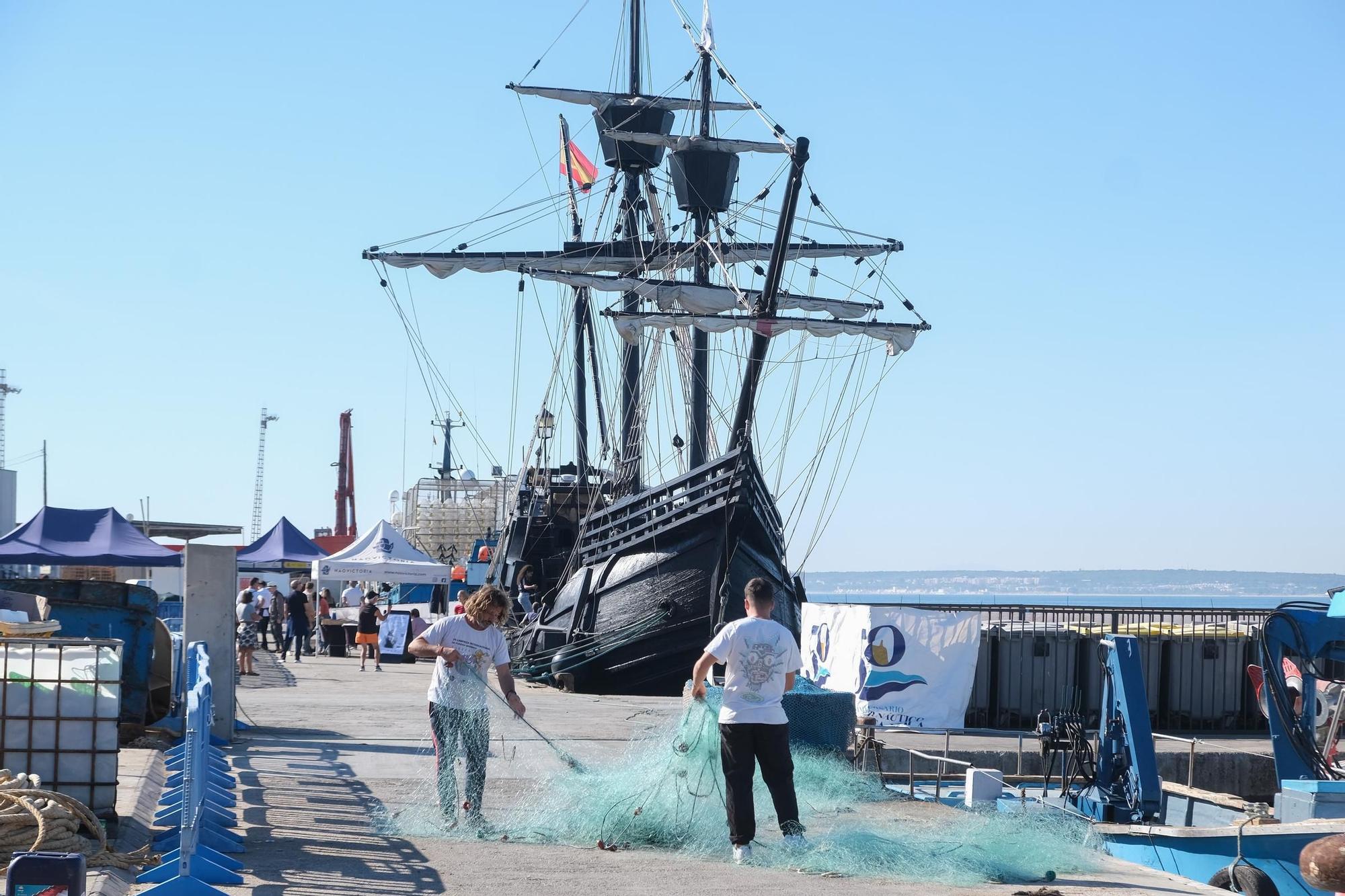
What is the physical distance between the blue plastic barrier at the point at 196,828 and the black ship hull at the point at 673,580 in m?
14.7

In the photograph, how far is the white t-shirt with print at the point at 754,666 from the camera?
25.6 ft

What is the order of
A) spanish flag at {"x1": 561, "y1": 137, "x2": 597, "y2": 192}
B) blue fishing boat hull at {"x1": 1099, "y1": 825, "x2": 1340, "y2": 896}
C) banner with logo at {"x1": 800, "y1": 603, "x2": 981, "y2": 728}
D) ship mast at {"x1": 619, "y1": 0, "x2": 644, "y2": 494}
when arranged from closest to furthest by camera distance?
blue fishing boat hull at {"x1": 1099, "y1": 825, "x2": 1340, "y2": 896}, banner with logo at {"x1": 800, "y1": 603, "x2": 981, "y2": 728}, ship mast at {"x1": 619, "y1": 0, "x2": 644, "y2": 494}, spanish flag at {"x1": 561, "y1": 137, "x2": 597, "y2": 192}

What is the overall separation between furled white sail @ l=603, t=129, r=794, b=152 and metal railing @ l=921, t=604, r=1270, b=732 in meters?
13.8

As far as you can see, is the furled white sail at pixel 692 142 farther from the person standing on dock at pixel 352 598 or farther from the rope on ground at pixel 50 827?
the rope on ground at pixel 50 827

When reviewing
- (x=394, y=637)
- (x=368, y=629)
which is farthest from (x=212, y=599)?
(x=394, y=637)

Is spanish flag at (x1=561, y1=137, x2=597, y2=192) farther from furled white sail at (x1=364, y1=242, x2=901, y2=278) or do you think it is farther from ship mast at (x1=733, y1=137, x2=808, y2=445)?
ship mast at (x1=733, y1=137, x2=808, y2=445)

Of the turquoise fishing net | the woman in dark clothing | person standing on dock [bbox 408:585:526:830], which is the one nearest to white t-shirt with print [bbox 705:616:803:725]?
the turquoise fishing net

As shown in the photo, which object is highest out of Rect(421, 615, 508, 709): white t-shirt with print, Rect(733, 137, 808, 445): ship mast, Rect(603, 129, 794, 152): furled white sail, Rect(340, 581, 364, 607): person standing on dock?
Rect(603, 129, 794, 152): furled white sail

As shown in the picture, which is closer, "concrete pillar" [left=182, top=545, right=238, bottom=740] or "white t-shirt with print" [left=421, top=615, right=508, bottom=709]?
"white t-shirt with print" [left=421, top=615, right=508, bottom=709]

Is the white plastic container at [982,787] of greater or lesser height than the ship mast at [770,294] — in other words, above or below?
below

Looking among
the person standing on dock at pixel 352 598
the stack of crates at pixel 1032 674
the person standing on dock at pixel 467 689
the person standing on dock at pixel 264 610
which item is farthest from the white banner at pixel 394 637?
the person standing on dock at pixel 467 689

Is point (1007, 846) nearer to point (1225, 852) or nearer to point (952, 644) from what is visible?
point (1225, 852)

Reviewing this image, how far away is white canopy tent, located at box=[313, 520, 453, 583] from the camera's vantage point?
111ft

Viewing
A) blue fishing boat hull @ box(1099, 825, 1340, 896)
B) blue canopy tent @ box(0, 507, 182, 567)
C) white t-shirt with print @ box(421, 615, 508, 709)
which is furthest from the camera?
blue canopy tent @ box(0, 507, 182, 567)
